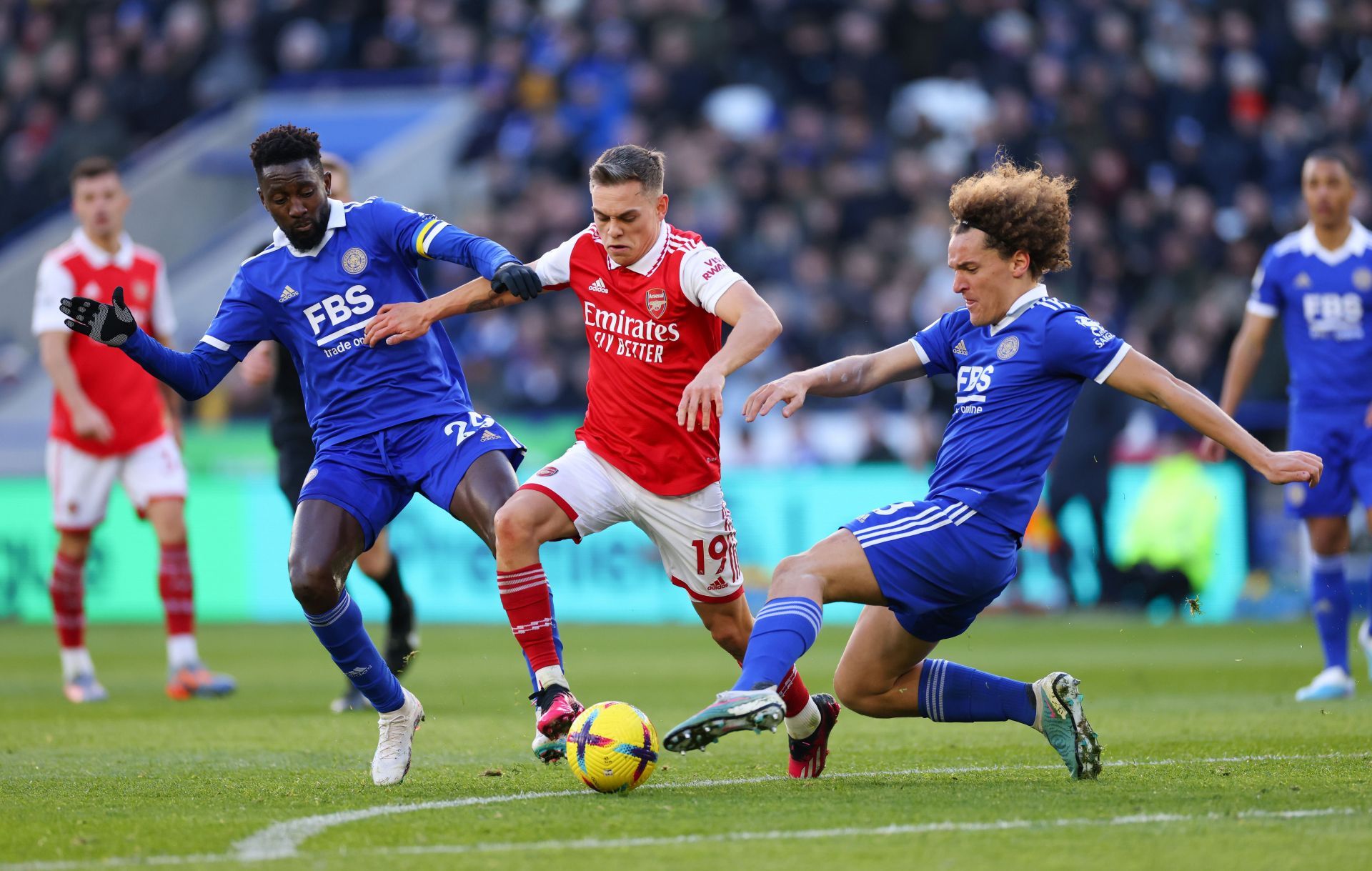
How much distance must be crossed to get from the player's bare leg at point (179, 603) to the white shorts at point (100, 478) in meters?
0.10

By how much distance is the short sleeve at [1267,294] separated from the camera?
901 cm

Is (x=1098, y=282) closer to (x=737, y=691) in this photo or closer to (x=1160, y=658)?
(x=1160, y=658)

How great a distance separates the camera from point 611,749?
5148 millimetres

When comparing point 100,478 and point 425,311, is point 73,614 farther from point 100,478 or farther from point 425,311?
point 425,311

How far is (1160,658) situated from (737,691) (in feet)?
24.3

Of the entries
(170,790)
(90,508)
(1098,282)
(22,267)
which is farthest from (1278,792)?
(22,267)

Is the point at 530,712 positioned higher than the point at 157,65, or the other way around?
the point at 157,65

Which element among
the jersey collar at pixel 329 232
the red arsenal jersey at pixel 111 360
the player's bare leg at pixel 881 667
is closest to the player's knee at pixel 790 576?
the player's bare leg at pixel 881 667

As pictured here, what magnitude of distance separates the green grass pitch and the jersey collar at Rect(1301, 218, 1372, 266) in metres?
2.35

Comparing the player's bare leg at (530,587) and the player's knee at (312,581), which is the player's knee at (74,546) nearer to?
the player's knee at (312,581)

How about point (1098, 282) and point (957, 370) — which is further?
point (1098, 282)

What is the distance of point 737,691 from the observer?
4.61 metres

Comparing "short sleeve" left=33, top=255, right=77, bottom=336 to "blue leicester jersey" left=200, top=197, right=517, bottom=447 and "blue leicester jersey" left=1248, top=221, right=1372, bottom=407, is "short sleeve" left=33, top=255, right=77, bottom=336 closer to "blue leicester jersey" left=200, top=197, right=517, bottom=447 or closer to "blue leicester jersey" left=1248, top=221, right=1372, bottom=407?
"blue leicester jersey" left=200, top=197, right=517, bottom=447

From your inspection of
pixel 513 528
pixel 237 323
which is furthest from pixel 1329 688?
pixel 237 323
